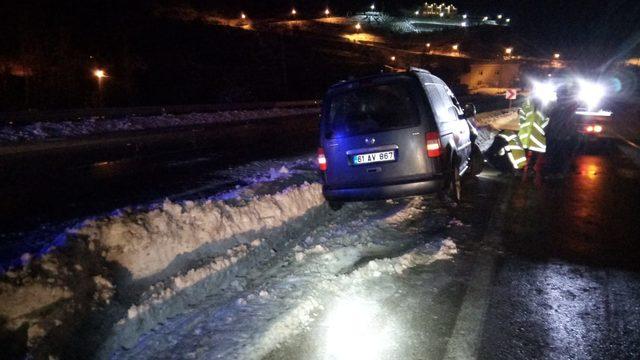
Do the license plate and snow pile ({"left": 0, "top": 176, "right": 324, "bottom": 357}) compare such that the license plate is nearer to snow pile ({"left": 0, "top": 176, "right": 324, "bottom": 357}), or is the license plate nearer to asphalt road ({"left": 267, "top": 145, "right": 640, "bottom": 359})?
asphalt road ({"left": 267, "top": 145, "right": 640, "bottom": 359})

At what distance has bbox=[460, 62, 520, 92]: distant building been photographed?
69.7 meters

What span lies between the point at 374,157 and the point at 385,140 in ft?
0.95

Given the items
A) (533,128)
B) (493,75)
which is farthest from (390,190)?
(493,75)

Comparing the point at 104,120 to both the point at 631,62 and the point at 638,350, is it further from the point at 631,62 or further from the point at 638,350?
the point at 631,62

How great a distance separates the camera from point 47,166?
10977 millimetres

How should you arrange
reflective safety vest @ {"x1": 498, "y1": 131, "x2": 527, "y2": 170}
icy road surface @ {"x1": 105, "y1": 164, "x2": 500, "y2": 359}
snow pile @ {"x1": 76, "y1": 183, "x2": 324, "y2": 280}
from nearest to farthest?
icy road surface @ {"x1": 105, "y1": 164, "x2": 500, "y2": 359}, snow pile @ {"x1": 76, "y1": 183, "x2": 324, "y2": 280}, reflective safety vest @ {"x1": 498, "y1": 131, "x2": 527, "y2": 170}

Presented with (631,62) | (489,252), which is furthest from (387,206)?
(631,62)

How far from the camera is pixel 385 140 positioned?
5.68 meters

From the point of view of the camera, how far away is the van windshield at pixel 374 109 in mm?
5691

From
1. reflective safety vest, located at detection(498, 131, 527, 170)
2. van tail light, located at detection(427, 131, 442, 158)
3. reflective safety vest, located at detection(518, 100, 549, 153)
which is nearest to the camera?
van tail light, located at detection(427, 131, 442, 158)

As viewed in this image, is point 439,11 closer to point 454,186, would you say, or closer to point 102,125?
A: point 102,125

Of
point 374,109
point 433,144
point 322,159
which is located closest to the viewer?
point 433,144

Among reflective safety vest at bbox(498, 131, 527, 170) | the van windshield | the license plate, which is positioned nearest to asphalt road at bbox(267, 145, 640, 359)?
the license plate

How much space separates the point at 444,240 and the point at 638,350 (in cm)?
235
